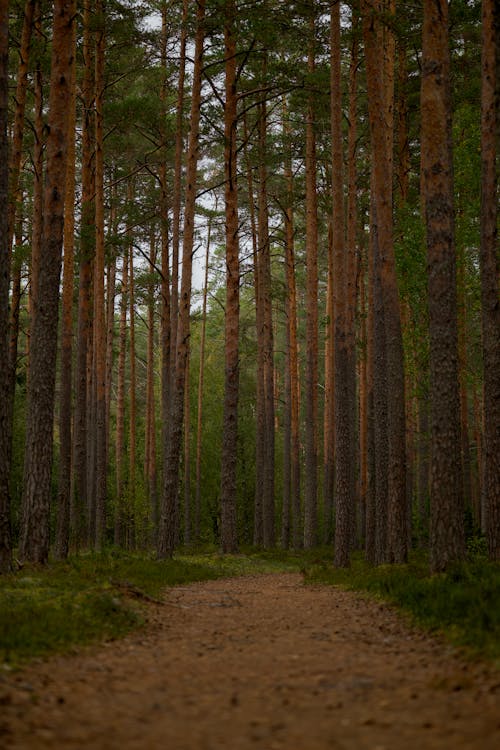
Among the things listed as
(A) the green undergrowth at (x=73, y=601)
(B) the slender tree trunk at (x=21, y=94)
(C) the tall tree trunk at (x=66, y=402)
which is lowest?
(A) the green undergrowth at (x=73, y=601)

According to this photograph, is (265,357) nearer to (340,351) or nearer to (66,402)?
A: (340,351)

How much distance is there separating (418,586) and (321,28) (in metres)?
14.6

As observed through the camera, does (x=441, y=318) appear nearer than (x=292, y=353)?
Yes

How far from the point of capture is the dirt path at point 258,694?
3672mm

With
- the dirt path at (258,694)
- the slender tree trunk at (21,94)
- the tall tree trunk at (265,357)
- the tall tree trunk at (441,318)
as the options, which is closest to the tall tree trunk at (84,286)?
the slender tree trunk at (21,94)

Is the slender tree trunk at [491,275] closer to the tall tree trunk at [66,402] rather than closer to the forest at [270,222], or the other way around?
the forest at [270,222]

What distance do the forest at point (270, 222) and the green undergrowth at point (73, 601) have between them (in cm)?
114

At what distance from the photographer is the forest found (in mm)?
10766

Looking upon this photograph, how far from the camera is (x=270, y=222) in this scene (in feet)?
102

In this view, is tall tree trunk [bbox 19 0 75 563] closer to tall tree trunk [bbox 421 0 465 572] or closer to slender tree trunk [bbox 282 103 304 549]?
tall tree trunk [bbox 421 0 465 572]

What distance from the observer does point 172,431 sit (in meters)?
16.6

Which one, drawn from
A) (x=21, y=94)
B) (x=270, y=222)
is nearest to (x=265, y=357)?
(x=270, y=222)

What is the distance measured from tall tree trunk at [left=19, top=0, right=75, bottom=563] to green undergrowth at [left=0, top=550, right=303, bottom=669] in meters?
0.96

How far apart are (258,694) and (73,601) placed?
3.69 m
